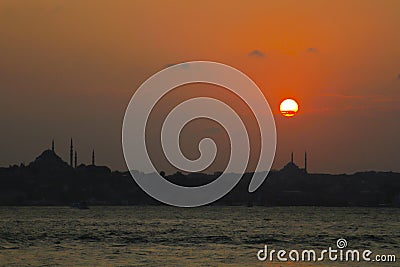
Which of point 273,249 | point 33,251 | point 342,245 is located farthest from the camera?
point 342,245

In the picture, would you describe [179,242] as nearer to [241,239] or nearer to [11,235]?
[241,239]

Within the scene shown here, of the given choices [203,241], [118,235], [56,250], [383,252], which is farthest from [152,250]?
[118,235]

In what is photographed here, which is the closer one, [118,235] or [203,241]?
[203,241]

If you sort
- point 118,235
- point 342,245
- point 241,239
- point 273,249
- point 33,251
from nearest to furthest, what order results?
point 33,251
point 273,249
point 342,245
point 241,239
point 118,235

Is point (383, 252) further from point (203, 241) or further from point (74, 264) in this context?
point (74, 264)

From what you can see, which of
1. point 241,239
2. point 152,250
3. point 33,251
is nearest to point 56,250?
point 33,251

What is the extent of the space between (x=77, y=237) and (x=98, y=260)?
3243cm

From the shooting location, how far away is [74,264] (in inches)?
2586

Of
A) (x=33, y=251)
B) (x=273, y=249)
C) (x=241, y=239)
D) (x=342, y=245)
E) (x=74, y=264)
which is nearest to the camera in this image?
(x=74, y=264)

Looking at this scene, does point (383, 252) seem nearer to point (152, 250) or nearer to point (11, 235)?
point (152, 250)

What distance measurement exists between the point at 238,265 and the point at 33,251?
2069 cm

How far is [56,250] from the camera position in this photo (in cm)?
7906

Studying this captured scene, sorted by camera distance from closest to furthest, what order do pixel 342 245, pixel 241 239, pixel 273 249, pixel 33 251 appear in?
1. pixel 33 251
2. pixel 273 249
3. pixel 342 245
4. pixel 241 239

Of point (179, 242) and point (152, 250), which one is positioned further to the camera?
point (179, 242)
